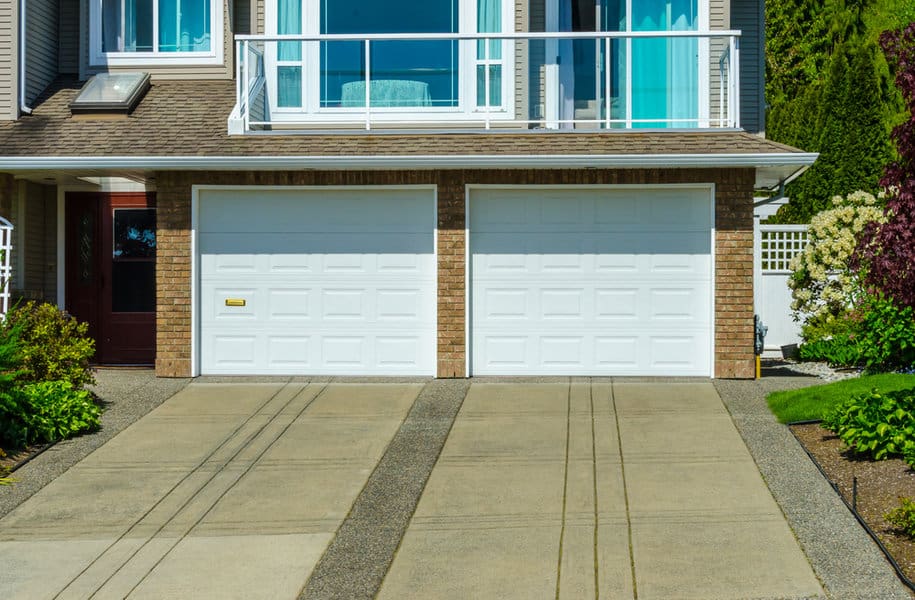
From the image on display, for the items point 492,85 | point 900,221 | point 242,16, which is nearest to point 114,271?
point 242,16

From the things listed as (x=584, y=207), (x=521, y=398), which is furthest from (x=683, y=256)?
(x=521, y=398)

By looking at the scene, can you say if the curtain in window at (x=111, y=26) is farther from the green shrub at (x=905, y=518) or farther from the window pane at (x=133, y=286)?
the green shrub at (x=905, y=518)

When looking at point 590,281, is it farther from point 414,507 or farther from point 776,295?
point 414,507

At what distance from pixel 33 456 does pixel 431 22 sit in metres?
8.22

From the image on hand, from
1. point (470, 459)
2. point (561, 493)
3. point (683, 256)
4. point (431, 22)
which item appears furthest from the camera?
point (431, 22)

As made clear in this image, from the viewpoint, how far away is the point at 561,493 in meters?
9.20

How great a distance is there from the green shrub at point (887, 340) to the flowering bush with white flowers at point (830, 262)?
5.24ft

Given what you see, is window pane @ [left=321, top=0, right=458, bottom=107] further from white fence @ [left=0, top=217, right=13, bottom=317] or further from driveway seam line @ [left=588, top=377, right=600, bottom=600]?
driveway seam line @ [left=588, top=377, right=600, bottom=600]

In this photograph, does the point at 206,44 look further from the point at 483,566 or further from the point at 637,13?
the point at 483,566

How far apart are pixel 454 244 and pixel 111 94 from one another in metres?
5.23

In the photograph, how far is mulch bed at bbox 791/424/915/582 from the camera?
7.55 meters

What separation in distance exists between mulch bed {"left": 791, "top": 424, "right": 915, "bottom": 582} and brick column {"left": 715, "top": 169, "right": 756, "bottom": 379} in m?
3.32

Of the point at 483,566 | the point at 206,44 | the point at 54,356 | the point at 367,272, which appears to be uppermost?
the point at 206,44

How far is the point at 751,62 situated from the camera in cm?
1666
